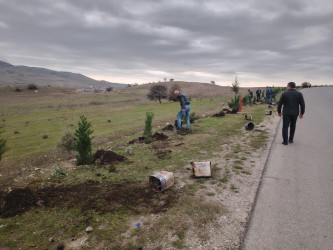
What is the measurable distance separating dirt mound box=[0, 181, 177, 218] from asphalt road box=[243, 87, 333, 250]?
1.62 metres

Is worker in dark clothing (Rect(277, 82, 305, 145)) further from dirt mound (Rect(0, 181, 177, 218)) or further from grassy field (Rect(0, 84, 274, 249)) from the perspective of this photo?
dirt mound (Rect(0, 181, 177, 218))

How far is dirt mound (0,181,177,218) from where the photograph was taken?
3902 mm

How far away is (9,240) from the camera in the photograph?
3.15 m

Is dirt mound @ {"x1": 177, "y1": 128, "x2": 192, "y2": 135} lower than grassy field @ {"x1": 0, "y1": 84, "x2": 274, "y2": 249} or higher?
higher

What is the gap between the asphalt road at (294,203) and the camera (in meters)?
2.95

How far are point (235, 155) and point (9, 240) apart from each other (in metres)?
5.88

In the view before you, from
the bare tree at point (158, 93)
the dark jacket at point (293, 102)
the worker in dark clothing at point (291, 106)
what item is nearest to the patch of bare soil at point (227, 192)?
the worker in dark clothing at point (291, 106)

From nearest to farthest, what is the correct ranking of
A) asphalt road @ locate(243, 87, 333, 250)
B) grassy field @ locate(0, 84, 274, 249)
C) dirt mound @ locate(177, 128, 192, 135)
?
asphalt road @ locate(243, 87, 333, 250)
grassy field @ locate(0, 84, 274, 249)
dirt mound @ locate(177, 128, 192, 135)

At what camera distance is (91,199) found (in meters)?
4.21

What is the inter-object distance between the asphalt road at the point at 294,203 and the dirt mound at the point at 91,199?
5.32 ft

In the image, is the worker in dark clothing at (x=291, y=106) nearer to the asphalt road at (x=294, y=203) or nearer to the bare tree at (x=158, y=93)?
the asphalt road at (x=294, y=203)

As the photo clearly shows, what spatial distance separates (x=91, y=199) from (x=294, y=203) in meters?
3.86

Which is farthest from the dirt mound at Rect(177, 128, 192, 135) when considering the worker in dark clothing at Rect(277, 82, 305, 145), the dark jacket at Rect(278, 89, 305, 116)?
the dark jacket at Rect(278, 89, 305, 116)

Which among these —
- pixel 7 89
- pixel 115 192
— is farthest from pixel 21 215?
pixel 7 89
